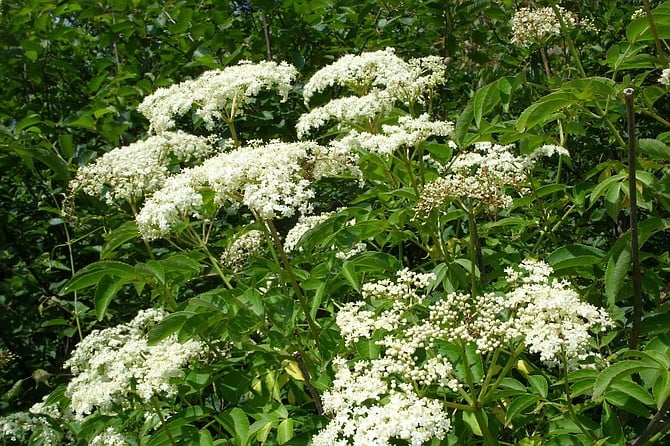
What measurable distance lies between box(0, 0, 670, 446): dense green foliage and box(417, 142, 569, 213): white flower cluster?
0.07 meters

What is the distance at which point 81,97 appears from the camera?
5.91m

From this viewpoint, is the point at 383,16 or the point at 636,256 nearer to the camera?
the point at 636,256

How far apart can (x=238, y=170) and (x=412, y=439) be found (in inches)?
48.2

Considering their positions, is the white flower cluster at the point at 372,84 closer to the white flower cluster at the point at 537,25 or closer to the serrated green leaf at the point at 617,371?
the white flower cluster at the point at 537,25

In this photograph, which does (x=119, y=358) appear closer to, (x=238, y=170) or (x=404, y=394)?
(x=238, y=170)

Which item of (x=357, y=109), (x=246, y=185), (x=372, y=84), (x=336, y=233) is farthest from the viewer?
(x=372, y=84)

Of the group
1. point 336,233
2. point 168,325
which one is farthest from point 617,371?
point 168,325

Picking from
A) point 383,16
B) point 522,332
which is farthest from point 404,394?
point 383,16

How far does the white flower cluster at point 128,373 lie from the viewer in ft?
8.70

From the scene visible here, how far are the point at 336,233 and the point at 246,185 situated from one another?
0.41 metres

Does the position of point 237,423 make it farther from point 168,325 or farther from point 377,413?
point 377,413

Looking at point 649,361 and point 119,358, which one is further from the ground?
point 649,361

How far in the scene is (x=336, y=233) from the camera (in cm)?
272

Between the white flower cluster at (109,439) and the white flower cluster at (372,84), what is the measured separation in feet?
5.48
